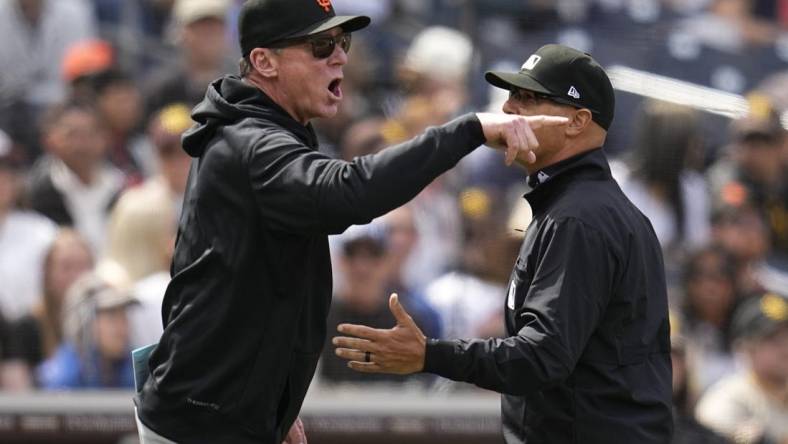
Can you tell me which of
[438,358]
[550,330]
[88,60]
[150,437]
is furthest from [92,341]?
[550,330]

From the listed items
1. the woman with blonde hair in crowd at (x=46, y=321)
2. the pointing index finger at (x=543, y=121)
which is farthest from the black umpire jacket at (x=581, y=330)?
the woman with blonde hair in crowd at (x=46, y=321)

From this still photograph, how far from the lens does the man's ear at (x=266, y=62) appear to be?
3869mm

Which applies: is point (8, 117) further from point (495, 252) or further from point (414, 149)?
point (414, 149)

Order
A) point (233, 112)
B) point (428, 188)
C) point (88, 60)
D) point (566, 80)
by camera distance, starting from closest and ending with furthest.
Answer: point (233, 112)
point (566, 80)
point (428, 188)
point (88, 60)

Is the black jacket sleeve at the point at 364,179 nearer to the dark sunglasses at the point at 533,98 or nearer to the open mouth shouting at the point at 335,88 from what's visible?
the open mouth shouting at the point at 335,88

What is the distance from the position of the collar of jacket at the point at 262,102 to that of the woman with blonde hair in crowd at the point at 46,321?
11.5 feet

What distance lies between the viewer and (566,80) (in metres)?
3.97

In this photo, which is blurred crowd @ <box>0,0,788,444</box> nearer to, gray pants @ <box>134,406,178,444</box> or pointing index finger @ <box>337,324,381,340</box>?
gray pants @ <box>134,406,178,444</box>

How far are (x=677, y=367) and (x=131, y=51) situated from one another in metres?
3.38

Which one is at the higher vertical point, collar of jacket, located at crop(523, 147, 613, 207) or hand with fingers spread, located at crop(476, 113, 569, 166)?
hand with fingers spread, located at crop(476, 113, 569, 166)

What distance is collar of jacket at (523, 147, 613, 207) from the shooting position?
13.1ft

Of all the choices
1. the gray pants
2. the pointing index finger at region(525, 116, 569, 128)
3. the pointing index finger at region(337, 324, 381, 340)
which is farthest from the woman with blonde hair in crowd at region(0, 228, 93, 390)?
the pointing index finger at region(525, 116, 569, 128)

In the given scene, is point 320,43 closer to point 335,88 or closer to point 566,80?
point 335,88

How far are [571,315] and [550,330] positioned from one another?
69mm
